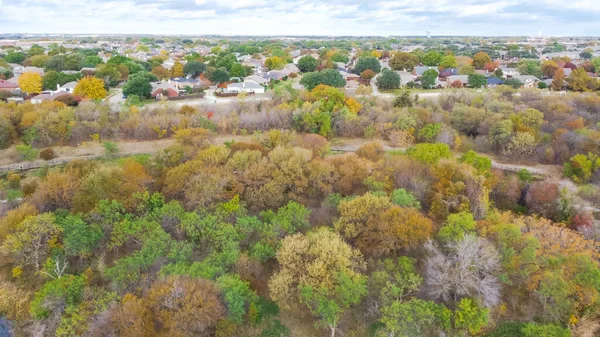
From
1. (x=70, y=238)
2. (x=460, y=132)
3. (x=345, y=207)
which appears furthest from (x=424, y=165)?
(x=70, y=238)

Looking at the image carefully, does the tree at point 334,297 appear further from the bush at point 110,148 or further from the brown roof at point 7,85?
the brown roof at point 7,85

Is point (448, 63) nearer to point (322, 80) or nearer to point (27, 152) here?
point (322, 80)

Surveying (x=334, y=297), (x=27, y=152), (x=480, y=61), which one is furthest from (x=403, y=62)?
(x=334, y=297)

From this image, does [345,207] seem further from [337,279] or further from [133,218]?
[133,218]

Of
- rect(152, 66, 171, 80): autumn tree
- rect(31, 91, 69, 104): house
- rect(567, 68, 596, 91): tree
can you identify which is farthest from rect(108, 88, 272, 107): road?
rect(567, 68, 596, 91): tree

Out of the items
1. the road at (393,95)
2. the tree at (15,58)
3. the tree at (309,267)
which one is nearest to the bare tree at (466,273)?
the tree at (309,267)

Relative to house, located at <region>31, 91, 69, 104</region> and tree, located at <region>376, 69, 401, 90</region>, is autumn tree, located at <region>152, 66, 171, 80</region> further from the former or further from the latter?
tree, located at <region>376, 69, 401, 90</region>
